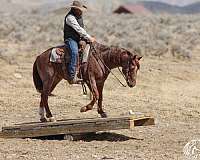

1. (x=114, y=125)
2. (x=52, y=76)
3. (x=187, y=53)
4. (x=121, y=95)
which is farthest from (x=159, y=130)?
(x=187, y=53)

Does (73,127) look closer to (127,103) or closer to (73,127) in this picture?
(73,127)

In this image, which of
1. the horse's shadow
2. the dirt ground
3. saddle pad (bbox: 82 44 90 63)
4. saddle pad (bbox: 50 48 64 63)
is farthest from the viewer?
saddle pad (bbox: 50 48 64 63)

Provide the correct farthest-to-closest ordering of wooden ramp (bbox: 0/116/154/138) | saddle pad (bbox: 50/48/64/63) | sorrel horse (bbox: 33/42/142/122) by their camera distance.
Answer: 1. saddle pad (bbox: 50/48/64/63)
2. sorrel horse (bbox: 33/42/142/122)
3. wooden ramp (bbox: 0/116/154/138)

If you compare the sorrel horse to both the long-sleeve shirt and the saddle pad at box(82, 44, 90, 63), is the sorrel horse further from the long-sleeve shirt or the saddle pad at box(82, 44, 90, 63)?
the long-sleeve shirt

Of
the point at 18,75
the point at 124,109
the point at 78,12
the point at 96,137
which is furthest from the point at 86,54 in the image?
the point at 18,75

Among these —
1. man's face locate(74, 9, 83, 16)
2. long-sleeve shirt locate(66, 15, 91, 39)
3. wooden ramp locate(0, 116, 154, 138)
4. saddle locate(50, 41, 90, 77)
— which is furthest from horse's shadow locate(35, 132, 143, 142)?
man's face locate(74, 9, 83, 16)

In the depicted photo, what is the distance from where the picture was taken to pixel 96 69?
1105cm

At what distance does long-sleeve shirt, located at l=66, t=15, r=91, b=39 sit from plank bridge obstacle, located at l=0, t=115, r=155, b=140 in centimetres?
154

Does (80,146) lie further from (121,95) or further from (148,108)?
(121,95)

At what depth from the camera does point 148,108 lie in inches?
567

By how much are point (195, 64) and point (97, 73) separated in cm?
1273

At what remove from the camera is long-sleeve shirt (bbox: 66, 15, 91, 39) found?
35.9ft

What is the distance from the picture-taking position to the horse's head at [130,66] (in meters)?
10.9

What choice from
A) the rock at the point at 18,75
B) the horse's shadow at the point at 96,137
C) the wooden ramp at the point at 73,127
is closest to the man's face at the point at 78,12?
the wooden ramp at the point at 73,127
